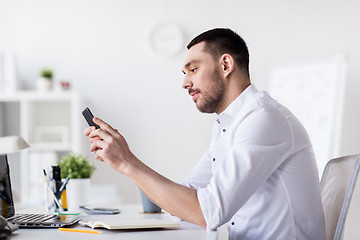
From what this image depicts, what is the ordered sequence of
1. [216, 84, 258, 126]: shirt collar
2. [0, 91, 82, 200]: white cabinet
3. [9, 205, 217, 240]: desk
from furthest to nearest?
1. [0, 91, 82, 200]: white cabinet
2. [216, 84, 258, 126]: shirt collar
3. [9, 205, 217, 240]: desk

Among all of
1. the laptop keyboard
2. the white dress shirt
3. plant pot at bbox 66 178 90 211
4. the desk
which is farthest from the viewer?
plant pot at bbox 66 178 90 211

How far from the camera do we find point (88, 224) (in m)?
1.43

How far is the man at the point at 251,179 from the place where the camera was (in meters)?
1.38

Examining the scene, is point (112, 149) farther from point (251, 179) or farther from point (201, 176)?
point (201, 176)

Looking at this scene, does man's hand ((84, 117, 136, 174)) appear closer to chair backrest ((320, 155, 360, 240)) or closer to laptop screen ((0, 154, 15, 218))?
laptop screen ((0, 154, 15, 218))

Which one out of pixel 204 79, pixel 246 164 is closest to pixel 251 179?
pixel 246 164

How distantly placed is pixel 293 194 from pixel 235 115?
0.38 meters

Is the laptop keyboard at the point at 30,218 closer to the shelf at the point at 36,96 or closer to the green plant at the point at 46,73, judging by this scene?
the shelf at the point at 36,96

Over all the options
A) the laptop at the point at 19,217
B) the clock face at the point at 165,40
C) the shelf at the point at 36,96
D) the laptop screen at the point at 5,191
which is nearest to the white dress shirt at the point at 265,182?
the laptop at the point at 19,217

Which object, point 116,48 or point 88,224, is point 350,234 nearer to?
point 116,48

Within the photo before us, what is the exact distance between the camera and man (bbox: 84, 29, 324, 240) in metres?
1.38

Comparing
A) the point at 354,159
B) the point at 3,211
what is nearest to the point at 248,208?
the point at 354,159

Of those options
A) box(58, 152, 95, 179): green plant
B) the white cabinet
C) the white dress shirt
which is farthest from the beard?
the white cabinet

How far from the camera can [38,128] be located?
3.83 meters
